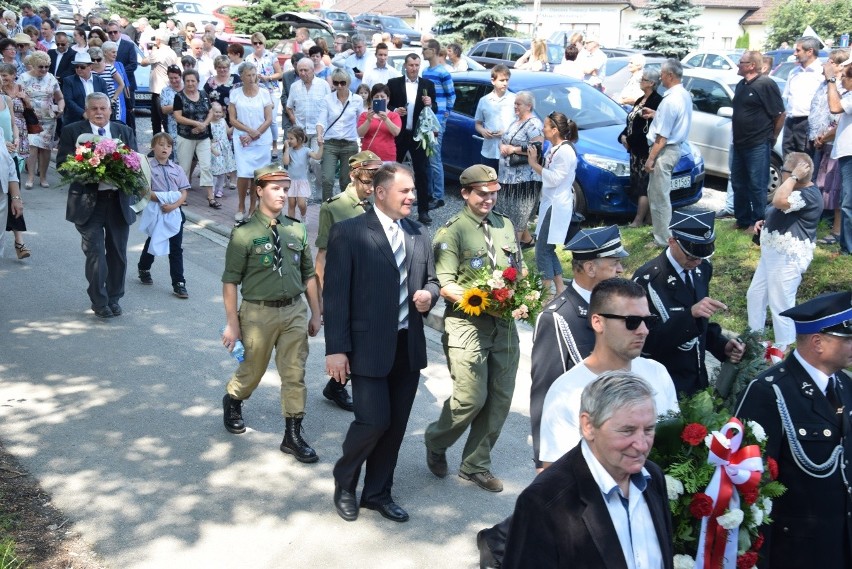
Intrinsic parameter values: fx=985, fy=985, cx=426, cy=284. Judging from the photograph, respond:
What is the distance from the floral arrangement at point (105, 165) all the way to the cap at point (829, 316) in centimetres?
712

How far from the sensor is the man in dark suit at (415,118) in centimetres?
1351

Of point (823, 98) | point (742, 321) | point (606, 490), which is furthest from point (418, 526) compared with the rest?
point (823, 98)

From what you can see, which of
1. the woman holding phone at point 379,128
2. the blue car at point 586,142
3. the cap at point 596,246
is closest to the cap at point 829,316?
the cap at point 596,246

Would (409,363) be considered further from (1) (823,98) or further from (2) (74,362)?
(1) (823,98)

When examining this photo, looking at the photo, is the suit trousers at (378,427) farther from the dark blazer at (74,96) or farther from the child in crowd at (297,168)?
the dark blazer at (74,96)

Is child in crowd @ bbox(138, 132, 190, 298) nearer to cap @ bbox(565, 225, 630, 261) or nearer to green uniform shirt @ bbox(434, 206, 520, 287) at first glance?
green uniform shirt @ bbox(434, 206, 520, 287)

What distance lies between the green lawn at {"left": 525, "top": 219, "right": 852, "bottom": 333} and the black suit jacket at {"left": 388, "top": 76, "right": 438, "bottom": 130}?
280 cm

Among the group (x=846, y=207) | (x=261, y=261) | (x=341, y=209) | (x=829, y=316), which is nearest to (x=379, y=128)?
(x=341, y=209)

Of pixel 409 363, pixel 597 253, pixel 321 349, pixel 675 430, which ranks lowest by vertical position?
pixel 321 349

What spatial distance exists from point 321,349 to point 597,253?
15.4 feet

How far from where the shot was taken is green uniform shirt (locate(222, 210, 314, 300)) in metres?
6.95

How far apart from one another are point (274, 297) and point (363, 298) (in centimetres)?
114

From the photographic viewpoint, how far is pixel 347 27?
41.3m

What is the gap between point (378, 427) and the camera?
6039mm
